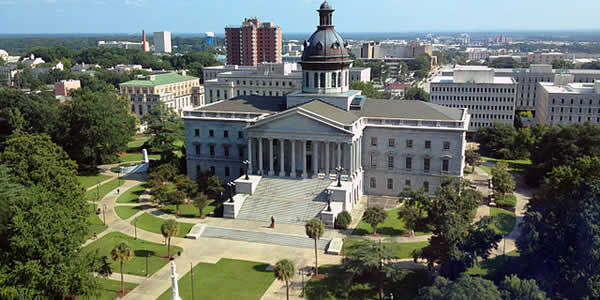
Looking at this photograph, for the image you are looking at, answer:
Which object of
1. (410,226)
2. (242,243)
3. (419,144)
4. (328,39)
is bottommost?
(242,243)

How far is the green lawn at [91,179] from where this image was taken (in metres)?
86.1

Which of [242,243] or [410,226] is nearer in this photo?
[410,226]

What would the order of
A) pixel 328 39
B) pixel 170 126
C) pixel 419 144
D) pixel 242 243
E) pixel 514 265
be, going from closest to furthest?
pixel 514 265 → pixel 242 243 → pixel 419 144 → pixel 328 39 → pixel 170 126

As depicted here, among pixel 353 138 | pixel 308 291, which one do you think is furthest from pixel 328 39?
pixel 308 291

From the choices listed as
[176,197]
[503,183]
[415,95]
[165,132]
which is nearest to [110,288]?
[176,197]

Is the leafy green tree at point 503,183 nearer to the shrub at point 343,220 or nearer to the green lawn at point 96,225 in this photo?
the shrub at point 343,220

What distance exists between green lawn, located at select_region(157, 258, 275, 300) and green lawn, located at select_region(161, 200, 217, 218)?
15613 millimetres

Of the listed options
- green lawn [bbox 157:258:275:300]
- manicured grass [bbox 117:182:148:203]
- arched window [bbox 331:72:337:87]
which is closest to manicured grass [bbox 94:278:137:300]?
green lawn [bbox 157:258:275:300]

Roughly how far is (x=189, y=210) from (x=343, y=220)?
23.4 meters

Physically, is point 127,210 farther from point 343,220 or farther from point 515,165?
point 515,165

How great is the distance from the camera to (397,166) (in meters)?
75.3

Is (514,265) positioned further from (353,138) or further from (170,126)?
(170,126)

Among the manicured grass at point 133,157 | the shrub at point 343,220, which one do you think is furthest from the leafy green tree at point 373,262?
the manicured grass at point 133,157

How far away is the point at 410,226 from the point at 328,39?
37545mm
